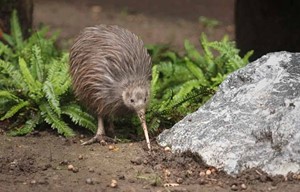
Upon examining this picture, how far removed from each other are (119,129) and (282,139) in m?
2.15

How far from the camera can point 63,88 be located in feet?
25.3

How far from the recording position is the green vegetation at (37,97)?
7.37m

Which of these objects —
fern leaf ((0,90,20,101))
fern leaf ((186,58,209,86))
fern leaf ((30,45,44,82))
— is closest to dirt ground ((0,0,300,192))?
fern leaf ((0,90,20,101))

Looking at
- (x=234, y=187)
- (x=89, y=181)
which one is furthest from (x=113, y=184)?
(x=234, y=187)

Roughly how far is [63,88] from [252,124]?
225cm

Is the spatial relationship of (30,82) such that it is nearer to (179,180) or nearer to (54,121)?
(54,121)

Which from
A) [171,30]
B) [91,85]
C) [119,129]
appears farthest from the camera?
[171,30]

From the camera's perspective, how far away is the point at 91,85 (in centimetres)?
716

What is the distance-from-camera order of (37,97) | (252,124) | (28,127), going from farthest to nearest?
(37,97) → (28,127) → (252,124)

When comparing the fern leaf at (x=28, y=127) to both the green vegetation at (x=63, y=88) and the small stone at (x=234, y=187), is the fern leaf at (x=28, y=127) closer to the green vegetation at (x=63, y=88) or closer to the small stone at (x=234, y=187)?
the green vegetation at (x=63, y=88)

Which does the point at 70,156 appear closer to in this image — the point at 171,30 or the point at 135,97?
the point at 135,97

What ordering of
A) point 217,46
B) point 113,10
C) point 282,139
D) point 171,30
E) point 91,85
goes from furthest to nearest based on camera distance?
point 113,10 → point 171,30 → point 217,46 → point 91,85 → point 282,139

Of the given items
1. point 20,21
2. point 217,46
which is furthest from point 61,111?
point 20,21

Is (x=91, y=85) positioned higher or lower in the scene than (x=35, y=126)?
higher
